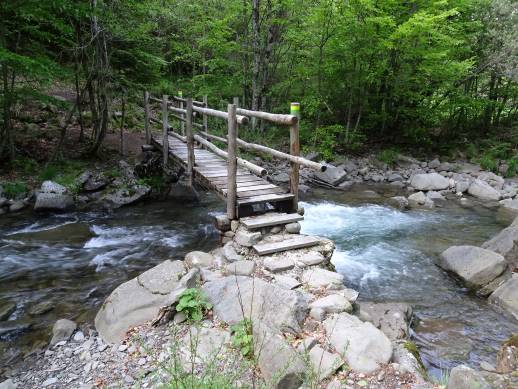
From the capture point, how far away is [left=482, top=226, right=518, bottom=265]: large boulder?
695cm

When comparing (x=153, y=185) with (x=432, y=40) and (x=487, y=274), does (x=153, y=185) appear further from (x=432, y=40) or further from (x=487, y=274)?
(x=432, y=40)

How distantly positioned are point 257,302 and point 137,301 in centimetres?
151

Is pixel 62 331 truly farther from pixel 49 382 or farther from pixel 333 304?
pixel 333 304

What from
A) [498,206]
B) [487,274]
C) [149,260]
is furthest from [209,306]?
[498,206]

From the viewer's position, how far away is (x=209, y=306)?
4.27m

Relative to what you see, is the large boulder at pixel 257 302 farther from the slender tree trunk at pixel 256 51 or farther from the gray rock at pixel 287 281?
the slender tree trunk at pixel 256 51

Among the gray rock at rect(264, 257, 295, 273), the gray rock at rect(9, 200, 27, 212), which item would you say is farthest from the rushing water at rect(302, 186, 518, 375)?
the gray rock at rect(9, 200, 27, 212)

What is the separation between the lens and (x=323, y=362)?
11.0 feet

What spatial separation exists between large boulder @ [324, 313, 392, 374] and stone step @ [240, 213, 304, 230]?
2.14m

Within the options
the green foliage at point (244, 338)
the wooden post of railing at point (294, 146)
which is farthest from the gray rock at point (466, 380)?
the wooden post of railing at point (294, 146)

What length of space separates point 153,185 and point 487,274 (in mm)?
8342

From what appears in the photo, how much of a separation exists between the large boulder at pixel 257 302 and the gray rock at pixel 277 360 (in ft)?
0.75

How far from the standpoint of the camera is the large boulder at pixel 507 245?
695 centimetres

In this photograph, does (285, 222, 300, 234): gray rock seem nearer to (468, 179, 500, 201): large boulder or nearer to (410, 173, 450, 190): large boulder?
(410, 173, 450, 190): large boulder
